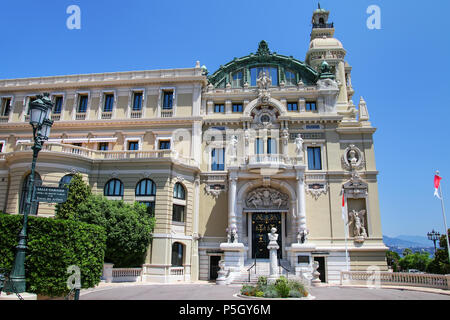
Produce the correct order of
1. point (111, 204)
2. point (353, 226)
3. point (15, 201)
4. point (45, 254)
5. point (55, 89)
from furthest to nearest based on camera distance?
point (55, 89) < point (353, 226) < point (15, 201) < point (111, 204) < point (45, 254)

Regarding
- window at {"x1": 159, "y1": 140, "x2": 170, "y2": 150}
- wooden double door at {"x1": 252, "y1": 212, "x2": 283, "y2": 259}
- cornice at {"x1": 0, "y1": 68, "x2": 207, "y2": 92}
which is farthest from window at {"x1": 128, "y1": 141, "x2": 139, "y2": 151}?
wooden double door at {"x1": 252, "y1": 212, "x2": 283, "y2": 259}

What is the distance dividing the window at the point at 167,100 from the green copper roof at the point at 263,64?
4.76 meters

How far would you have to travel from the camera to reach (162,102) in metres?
35.5

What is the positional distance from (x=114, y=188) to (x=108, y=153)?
11.6ft

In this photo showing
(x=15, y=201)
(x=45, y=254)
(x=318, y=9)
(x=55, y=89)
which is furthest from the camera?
(x=318, y=9)

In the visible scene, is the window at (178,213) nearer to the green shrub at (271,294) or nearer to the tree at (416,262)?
the green shrub at (271,294)

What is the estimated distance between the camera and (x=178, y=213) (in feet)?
101

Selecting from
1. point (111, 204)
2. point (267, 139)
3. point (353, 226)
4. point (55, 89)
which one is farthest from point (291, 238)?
point (55, 89)

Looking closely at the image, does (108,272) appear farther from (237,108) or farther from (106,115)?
(237,108)

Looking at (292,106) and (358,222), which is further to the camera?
(292,106)

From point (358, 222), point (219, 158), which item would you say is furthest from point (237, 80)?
point (358, 222)

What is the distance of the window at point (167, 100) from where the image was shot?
3547cm
